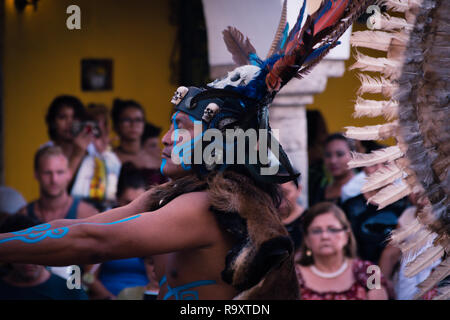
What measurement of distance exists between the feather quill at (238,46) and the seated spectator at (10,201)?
97.9 inches

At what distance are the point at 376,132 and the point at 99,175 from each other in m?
2.95

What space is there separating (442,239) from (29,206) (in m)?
2.93

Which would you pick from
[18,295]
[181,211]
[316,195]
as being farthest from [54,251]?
[316,195]

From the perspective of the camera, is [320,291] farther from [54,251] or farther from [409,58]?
[54,251]

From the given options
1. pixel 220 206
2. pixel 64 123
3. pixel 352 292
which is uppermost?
pixel 64 123

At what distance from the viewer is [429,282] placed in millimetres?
2418

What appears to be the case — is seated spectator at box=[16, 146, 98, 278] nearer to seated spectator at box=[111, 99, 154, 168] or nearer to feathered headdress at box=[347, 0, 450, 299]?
seated spectator at box=[111, 99, 154, 168]

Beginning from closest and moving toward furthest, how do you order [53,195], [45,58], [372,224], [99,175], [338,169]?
[372,224], [53,195], [338,169], [99,175], [45,58]

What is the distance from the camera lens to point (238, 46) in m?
2.62

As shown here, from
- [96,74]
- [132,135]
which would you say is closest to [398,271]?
[132,135]

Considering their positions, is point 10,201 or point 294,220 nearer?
point 294,220

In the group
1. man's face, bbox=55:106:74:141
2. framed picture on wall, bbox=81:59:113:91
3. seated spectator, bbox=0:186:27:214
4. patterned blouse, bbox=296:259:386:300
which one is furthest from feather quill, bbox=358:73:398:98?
framed picture on wall, bbox=81:59:113:91

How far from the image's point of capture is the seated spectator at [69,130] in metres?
5.11

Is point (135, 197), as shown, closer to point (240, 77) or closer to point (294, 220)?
point (294, 220)
